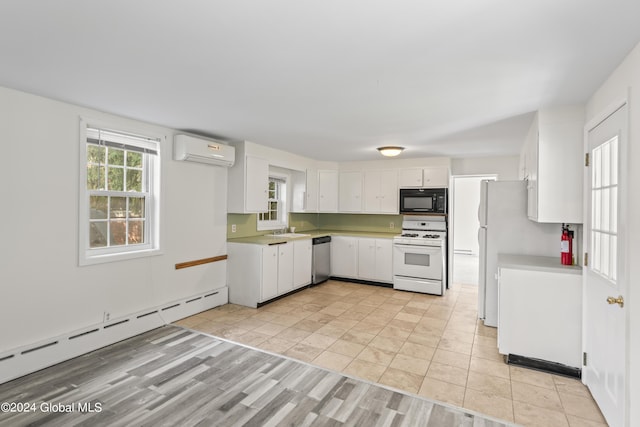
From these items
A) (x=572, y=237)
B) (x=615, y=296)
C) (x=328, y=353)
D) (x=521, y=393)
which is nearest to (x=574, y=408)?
(x=521, y=393)

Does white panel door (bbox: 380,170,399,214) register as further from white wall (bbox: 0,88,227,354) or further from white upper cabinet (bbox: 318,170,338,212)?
white wall (bbox: 0,88,227,354)

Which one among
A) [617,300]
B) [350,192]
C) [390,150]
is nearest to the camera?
[617,300]

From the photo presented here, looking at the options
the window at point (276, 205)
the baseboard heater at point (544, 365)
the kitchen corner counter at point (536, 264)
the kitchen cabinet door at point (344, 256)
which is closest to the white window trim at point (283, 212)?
the window at point (276, 205)

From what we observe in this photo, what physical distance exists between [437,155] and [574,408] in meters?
3.96

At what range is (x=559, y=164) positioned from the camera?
A: 284 centimetres

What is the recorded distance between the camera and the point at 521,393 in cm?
250

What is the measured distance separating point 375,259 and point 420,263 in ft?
2.56

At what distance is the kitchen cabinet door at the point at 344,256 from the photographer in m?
5.95

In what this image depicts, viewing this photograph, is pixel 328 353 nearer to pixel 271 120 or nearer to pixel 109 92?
pixel 271 120

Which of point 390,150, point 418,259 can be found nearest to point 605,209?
point 390,150

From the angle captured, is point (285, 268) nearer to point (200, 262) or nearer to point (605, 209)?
point (200, 262)

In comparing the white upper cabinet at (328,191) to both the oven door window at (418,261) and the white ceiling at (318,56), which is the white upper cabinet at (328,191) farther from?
the white ceiling at (318,56)

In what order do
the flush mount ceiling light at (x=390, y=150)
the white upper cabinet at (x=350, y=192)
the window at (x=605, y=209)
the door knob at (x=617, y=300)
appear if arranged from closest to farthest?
the door knob at (x=617, y=300) < the window at (x=605, y=209) < the flush mount ceiling light at (x=390, y=150) < the white upper cabinet at (x=350, y=192)

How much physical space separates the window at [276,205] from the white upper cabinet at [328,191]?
0.73 meters
